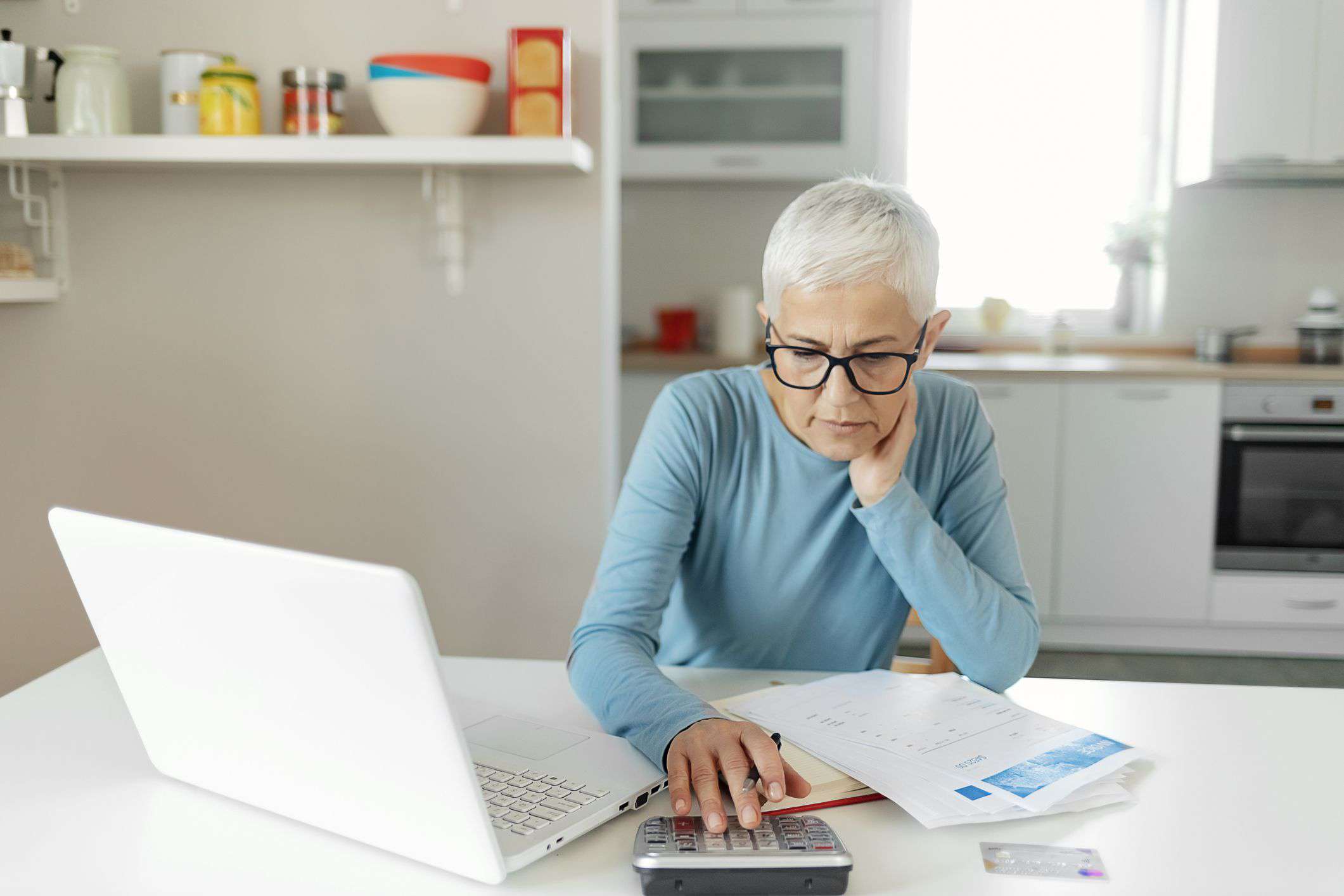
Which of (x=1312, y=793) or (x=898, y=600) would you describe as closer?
(x=1312, y=793)

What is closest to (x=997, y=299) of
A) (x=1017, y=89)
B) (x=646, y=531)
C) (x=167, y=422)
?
(x=1017, y=89)

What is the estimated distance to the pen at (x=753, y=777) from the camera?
88 centimetres

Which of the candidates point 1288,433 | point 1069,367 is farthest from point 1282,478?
point 1069,367

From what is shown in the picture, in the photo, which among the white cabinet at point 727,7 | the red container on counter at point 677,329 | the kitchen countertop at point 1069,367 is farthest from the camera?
the red container on counter at point 677,329

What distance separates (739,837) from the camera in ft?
2.67

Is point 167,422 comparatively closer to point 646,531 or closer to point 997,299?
point 646,531

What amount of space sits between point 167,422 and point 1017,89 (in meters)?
3.18

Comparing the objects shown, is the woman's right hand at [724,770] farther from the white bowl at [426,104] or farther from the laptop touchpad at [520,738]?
the white bowl at [426,104]

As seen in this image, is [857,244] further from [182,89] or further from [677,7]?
[677,7]

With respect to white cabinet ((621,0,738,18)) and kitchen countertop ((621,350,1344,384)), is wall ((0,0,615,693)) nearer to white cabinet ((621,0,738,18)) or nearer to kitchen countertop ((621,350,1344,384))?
kitchen countertop ((621,350,1344,384))

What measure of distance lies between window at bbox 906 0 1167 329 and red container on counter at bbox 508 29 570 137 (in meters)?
2.30

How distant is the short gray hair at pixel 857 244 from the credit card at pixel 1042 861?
601mm

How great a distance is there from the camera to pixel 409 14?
2.28m

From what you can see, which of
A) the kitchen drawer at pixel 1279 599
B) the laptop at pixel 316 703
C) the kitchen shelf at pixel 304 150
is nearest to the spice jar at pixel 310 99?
the kitchen shelf at pixel 304 150
